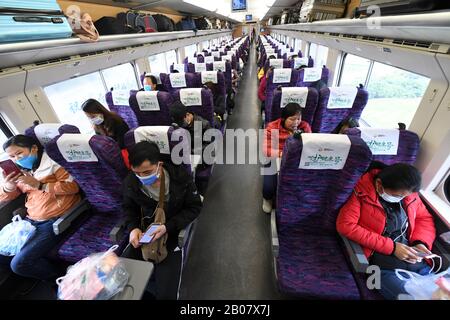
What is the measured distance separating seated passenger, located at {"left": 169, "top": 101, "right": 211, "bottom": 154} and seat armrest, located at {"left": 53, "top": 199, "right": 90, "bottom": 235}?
133 cm

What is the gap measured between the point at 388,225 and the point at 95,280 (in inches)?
72.7

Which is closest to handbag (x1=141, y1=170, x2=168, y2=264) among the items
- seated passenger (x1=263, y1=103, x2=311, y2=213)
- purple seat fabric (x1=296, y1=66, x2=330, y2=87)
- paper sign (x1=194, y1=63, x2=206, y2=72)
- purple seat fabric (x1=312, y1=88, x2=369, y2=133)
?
seated passenger (x1=263, y1=103, x2=311, y2=213)

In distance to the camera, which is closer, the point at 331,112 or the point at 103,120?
the point at 103,120

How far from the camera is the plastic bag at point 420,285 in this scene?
1.20 m

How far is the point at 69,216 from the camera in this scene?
1.85m

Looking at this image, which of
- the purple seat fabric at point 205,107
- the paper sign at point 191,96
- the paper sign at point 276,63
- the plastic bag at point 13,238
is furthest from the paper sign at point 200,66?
the plastic bag at point 13,238

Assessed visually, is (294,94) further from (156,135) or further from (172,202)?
(172,202)

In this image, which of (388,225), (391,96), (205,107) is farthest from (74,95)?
(391,96)

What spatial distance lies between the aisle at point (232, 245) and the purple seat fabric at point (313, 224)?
0.54m

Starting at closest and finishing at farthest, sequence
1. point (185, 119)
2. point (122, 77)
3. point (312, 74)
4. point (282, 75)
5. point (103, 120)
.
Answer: point (103, 120), point (185, 119), point (282, 75), point (312, 74), point (122, 77)

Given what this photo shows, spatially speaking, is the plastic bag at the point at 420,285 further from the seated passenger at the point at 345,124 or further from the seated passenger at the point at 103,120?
the seated passenger at the point at 103,120

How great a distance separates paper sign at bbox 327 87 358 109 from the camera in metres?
2.72

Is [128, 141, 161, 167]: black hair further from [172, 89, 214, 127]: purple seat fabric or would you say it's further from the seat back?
[172, 89, 214, 127]: purple seat fabric
